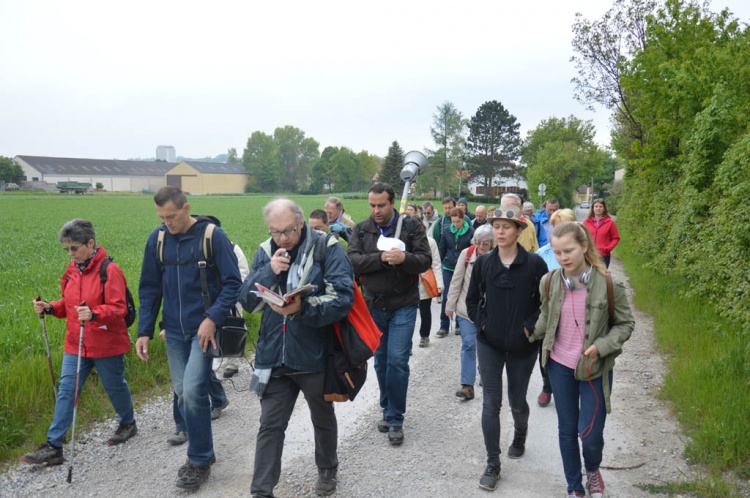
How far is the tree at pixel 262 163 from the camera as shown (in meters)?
125

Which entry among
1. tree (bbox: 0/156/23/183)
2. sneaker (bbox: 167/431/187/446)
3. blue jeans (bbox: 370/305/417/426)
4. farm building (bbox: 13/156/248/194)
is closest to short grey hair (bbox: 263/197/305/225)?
blue jeans (bbox: 370/305/417/426)

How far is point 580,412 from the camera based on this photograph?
3637 millimetres

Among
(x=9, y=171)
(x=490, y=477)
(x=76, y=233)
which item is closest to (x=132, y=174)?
(x=9, y=171)

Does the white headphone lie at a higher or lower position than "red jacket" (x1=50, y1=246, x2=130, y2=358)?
higher

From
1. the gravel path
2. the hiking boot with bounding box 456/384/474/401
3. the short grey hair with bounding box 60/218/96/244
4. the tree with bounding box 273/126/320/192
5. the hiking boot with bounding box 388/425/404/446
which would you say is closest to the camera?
the gravel path

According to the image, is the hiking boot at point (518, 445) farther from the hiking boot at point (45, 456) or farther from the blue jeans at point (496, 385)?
the hiking boot at point (45, 456)

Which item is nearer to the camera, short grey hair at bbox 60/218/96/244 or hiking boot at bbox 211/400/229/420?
short grey hair at bbox 60/218/96/244

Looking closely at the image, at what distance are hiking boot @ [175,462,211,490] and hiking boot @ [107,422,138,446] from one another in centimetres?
107

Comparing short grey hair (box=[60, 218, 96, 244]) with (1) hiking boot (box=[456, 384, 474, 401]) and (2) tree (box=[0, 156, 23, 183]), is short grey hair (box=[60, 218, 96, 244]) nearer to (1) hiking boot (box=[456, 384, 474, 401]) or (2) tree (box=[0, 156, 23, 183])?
(1) hiking boot (box=[456, 384, 474, 401])

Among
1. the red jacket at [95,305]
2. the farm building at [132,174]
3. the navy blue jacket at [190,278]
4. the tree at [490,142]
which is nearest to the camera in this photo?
the navy blue jacket at [190,278]

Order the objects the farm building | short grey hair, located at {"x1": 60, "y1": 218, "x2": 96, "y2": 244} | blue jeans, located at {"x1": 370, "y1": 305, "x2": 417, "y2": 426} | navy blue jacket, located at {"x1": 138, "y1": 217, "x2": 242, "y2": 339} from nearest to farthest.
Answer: navy blue jacket, located at {"x1": 138, "y1": 217, "x2": 242, "y2": 339}
short grey hair, located at {"x1": 60, "y1": 218, "x2": 96, "y2": 244}
blue jeans, located at {"x1": 370, "y1": 305, "x2": 417, "y2": 426}
the farm building

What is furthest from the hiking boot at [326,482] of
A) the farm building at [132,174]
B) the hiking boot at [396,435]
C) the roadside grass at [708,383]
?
the farm building at [132,174]

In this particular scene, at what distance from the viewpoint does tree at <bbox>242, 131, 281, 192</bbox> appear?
124625mm

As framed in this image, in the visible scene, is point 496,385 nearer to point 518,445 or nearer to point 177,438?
point 518,445
